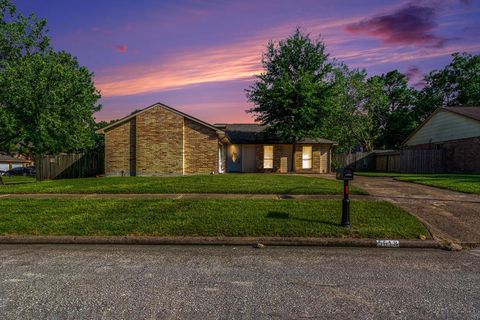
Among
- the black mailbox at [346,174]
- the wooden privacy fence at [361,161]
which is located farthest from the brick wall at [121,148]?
the wooden privacy fence at [361,161]

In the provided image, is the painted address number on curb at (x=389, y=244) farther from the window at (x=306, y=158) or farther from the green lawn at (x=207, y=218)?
the window at (x=306, y=158)

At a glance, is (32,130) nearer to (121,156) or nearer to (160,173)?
(121,156)

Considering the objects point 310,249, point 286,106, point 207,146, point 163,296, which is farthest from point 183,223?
point 286,106

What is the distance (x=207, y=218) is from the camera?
26.4 ft

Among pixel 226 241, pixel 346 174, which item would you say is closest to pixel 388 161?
pixel 346 174

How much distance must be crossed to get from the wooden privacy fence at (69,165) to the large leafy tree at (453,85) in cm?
4576

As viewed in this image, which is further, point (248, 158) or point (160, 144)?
point (248, 158)

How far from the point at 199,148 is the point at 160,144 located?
266 cm

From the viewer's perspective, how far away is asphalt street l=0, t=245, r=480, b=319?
3557 millimetres

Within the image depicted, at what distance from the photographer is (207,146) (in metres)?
22.7

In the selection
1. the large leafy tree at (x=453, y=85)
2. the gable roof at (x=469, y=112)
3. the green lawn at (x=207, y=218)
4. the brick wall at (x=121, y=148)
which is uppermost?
the large leafy tree at (x=453, y=85)

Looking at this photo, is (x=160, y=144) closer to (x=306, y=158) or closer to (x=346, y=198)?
(x=306, y=158)

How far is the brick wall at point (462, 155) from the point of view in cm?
2425

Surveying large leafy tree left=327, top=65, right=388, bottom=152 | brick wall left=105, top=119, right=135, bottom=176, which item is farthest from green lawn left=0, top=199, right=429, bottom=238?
large leafy tree left=327, top=65, right=388, bottom=152
